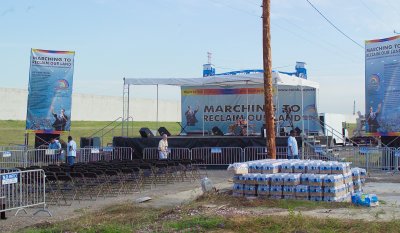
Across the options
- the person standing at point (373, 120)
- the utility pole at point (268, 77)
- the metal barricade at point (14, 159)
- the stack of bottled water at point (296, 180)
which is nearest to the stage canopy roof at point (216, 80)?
the person standing at point (373, 120)

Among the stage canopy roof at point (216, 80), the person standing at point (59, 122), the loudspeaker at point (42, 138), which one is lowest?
the loudspeaker at point (42, 138)

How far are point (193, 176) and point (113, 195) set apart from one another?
5.14m

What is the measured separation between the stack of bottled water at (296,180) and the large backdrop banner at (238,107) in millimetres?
15034

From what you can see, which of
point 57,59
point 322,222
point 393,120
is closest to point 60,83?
point 57,59

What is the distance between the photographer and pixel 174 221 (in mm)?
10719

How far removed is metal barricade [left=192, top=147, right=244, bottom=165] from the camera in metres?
23.9

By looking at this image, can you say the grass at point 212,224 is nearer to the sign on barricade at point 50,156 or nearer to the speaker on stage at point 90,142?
the sign on barricade at point 50,156

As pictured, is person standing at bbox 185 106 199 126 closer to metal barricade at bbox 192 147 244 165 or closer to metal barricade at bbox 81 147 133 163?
metal barricade at bbox 81 147 133 163

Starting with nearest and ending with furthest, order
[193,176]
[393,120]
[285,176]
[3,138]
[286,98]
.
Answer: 1. [285,176]
2. [193,176]
3. [393,120]
4. [286,98]
5. [3,138]

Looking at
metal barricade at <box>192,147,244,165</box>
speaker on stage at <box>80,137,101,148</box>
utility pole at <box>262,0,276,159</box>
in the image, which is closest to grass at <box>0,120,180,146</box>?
speaker on stage at <box>80,137,101,148</box>

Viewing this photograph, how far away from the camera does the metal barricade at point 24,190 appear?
41.1ft

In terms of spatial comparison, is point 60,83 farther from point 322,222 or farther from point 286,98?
point 322,222

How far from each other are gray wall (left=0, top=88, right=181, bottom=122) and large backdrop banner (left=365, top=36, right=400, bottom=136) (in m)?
39.3

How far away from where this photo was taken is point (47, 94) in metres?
24.9
